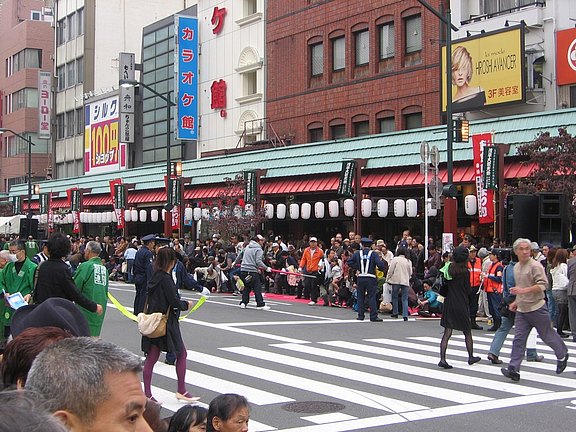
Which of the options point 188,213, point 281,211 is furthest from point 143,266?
point 188,213

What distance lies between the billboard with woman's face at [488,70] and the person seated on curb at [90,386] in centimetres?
2585

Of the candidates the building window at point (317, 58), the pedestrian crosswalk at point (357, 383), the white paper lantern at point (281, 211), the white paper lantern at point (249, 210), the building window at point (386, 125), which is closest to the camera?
the pedestrian crosswalk at point (357, 383)

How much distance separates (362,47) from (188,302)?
27318mm

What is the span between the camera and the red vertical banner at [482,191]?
24922 mm

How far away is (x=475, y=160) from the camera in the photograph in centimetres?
2562

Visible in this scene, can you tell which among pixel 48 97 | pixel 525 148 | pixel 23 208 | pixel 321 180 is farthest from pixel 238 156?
pixel 48 97

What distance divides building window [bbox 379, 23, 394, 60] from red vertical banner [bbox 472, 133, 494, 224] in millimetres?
9733

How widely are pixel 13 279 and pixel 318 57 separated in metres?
29.0

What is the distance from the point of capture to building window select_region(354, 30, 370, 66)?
35531mm

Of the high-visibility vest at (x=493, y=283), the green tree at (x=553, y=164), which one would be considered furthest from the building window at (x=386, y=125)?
the high-visibility vest at (x=493, y=283)

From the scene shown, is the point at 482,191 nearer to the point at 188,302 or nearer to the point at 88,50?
the point at 188,302

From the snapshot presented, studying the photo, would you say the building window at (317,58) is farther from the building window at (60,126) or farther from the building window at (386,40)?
the building window at (60,126)

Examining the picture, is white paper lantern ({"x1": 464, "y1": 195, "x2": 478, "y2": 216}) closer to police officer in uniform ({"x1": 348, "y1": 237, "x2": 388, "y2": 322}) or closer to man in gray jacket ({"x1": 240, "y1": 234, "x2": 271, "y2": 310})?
police officer in uniform ({"x1": 348, "y1": 237, "x2": 388, "y2": 322})

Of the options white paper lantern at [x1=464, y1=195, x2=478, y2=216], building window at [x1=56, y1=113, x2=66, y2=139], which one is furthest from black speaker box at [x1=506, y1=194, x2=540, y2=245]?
building window at [x1=56, y1=113, x2=66, y2=139]
